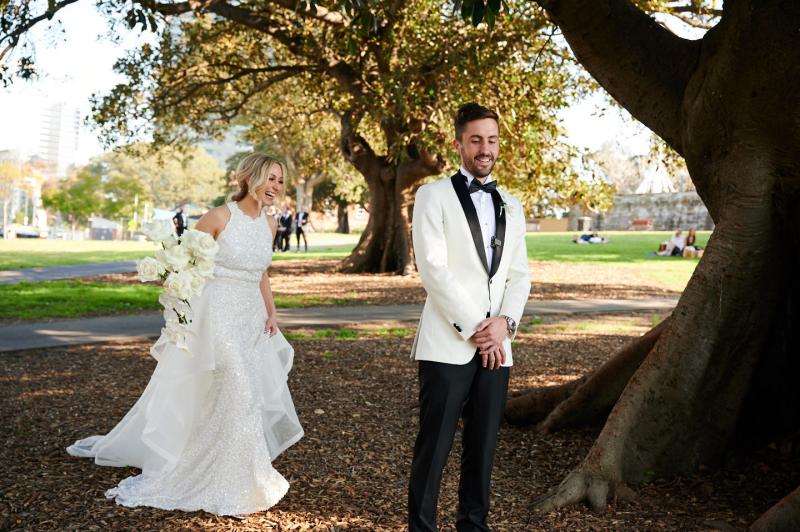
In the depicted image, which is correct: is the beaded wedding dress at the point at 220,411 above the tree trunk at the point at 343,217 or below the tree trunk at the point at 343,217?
below

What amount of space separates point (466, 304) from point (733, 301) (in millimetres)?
Answer: 2307

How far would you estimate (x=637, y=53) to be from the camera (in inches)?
207

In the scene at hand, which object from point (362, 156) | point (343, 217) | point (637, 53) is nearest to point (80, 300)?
point (362, 156)

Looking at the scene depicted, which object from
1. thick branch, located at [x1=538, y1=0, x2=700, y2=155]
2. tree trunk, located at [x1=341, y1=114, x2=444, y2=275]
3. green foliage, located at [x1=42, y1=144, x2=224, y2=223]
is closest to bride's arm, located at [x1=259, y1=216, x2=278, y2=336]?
thick branch, located at [x1=538, y1=0, x2=700, y2=155]

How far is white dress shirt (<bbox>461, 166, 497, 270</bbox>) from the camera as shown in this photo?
3.40 metres

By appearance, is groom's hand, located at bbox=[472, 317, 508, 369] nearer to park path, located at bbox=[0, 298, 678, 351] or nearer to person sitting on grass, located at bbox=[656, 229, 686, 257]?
park path, located at bbox=[0, 298, 678, 351]

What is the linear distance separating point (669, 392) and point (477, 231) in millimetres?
2123

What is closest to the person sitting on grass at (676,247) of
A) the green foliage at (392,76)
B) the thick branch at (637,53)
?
the green foliage at (392,76)

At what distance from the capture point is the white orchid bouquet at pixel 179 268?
4.53m

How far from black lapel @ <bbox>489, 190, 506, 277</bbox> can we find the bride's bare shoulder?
2118 mm

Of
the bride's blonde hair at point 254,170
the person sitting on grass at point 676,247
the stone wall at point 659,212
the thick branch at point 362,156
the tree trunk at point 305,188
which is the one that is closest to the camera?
the bride's blonde hair at point 254,170

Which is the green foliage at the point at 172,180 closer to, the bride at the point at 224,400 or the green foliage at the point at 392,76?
the green foliage at the point at 392,76

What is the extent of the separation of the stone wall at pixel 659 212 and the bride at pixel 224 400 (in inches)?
2494

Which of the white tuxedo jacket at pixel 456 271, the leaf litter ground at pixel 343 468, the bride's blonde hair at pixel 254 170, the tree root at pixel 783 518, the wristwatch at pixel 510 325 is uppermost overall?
the bride's blonde hair at pixel 254 170
